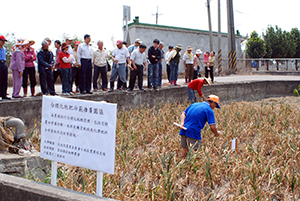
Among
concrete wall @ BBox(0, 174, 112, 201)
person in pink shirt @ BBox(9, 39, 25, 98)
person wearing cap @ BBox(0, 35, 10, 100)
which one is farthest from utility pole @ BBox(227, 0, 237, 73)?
concrete wall @ BBox(0, 174, 112, 201)

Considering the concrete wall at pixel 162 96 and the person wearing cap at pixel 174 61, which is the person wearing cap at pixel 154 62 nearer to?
the concrete wall at pixel 162 96

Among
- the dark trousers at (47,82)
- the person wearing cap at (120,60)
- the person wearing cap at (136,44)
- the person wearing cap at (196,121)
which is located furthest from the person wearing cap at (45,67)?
the person wearing cap at (196,121)

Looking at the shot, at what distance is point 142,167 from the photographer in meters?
4.98

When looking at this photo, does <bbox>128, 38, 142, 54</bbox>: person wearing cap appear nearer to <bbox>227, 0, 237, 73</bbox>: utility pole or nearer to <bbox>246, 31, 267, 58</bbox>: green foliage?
<bbox>227, 0, 237, 73</bbox>: utility pole

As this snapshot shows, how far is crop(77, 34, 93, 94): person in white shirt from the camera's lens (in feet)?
28.4

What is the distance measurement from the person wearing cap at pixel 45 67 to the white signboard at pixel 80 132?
5.07 meters

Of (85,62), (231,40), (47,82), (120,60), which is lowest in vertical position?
(47,82)

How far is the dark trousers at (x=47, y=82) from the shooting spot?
26.8ft

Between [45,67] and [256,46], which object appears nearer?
[45,67]

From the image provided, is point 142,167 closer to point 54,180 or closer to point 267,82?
point 54,180

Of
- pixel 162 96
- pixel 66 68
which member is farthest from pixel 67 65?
pixel 162 96

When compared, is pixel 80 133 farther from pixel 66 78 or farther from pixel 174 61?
pixel 174 61

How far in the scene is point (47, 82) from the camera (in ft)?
27.4

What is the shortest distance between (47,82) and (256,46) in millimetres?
30871
